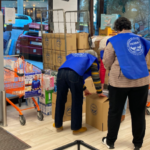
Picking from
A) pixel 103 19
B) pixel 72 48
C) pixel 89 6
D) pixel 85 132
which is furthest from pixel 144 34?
pixel 85 132

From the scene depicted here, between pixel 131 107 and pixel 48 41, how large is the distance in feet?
8.01

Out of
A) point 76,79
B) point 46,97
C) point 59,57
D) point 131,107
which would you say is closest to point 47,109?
point 46,97

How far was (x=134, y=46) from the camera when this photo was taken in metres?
2.56

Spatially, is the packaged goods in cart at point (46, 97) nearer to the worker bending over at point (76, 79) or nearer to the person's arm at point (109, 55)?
the worker bending over at point (76, 79)

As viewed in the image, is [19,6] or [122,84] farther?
[19,6]

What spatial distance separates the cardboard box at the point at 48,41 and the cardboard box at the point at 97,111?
156cm

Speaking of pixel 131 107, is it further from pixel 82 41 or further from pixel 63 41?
pixel 82 41

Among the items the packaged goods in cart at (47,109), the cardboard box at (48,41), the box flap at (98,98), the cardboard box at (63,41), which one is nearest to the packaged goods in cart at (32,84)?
the packaged goods in cart at (47,109)

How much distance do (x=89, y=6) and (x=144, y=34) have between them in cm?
147

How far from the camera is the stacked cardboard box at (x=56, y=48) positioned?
4398 mm

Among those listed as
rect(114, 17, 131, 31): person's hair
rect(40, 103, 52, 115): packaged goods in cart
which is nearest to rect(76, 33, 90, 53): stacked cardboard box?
rect(40, 103, 52, 115): packaged goods in cart

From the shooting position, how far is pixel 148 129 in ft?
11.5

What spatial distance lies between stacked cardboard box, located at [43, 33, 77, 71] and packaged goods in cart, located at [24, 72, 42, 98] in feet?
2.81

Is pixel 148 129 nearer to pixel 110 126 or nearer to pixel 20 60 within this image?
pixel 110 126
